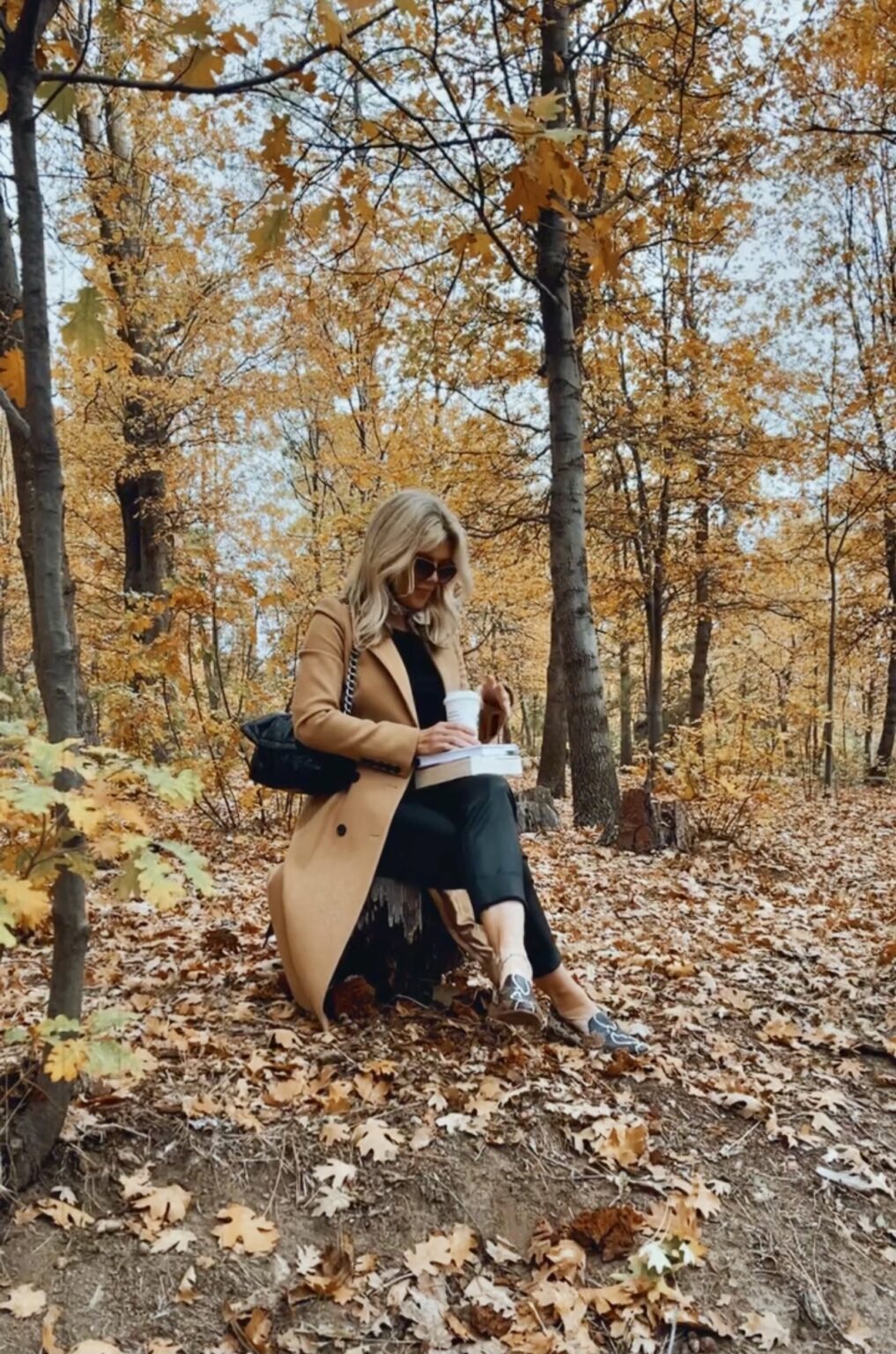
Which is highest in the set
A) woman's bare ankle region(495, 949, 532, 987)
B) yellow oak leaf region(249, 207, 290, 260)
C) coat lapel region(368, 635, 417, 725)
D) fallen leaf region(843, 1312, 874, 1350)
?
yellow oak leaf region(249, 207, 290, 260)

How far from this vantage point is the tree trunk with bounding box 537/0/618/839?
6.62 metres

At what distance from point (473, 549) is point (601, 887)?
4.63 m

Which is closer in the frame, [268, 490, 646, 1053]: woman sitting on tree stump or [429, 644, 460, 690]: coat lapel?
[268, 490, 646, 1053]: woman sitting on tree stump

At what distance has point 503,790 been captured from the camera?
2848mm

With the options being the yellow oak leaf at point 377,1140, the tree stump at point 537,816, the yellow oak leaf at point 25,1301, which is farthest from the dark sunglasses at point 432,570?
the tree stump at point 537,816

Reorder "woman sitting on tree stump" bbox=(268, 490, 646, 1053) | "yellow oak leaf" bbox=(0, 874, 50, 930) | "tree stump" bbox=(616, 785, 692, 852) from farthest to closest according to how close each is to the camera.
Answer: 1. "tree stump" bbox=(616, 785, 692, 852)
2. "woman sitting on tree stump" bbox=(268, 490, 646, 1053)
3. "yellow oak leaf" bbox=(0, 874, 50, 930)

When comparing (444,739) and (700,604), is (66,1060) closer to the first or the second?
(444,739)

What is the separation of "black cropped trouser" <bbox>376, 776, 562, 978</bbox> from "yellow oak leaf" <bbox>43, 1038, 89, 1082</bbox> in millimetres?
1268

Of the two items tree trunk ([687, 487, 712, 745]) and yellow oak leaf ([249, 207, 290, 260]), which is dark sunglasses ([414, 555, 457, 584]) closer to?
yellow oak leaf ([249, 207, 290, 260])

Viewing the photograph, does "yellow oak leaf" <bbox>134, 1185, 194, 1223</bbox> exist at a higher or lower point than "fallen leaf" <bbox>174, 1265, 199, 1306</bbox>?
higher

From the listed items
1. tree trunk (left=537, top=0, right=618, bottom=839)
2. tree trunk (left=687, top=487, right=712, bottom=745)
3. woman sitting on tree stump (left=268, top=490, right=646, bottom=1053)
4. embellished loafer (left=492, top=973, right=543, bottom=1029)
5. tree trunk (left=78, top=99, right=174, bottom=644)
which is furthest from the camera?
tree trunk (left=687, top=487, right=712, bottom=745)

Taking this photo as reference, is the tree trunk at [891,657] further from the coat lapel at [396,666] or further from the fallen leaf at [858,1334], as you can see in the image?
the fallen leaf at [858,1334]

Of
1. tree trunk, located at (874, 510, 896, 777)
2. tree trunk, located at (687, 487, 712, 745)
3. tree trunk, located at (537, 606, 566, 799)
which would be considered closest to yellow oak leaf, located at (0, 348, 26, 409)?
tree trunk, located at (537, 606, 566, 799)

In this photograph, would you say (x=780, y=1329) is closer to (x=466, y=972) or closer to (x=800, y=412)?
(x=466, y=972)
